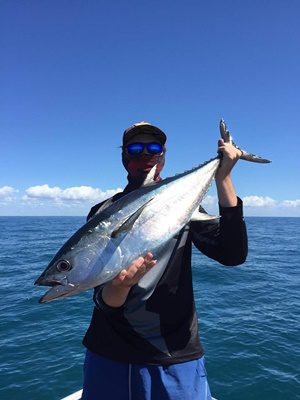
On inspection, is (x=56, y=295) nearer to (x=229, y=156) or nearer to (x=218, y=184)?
(x=218, y=184)

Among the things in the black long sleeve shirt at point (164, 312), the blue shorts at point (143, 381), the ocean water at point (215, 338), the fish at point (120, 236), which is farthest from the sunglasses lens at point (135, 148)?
the ocean water at point (215, 338)

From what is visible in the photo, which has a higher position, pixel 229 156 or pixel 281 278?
pixel 229 156

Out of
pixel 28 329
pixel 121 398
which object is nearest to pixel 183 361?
pixel 121 398

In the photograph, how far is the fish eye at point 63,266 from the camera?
9.01 feet

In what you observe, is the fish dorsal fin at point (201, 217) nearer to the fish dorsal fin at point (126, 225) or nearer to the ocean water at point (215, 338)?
the fish dorsal fin at point (126, 225)

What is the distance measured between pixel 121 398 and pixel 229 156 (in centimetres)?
256

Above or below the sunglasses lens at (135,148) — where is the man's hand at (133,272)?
below

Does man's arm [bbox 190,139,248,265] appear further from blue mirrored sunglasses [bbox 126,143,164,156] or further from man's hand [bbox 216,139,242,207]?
blue mirrored sunglasses [bbox 126,143,164,156]

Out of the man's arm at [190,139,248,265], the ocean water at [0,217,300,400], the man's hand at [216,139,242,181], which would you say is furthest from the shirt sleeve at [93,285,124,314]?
the ocean water at [0,217,300,400]

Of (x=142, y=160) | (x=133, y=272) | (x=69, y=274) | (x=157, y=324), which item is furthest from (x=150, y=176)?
(x=157, y=324)

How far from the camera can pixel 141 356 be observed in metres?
2.87

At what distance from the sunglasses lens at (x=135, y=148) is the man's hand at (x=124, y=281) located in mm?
1332

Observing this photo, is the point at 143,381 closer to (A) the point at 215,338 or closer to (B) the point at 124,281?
(B) the point at 124,281

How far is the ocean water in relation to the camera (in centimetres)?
834
